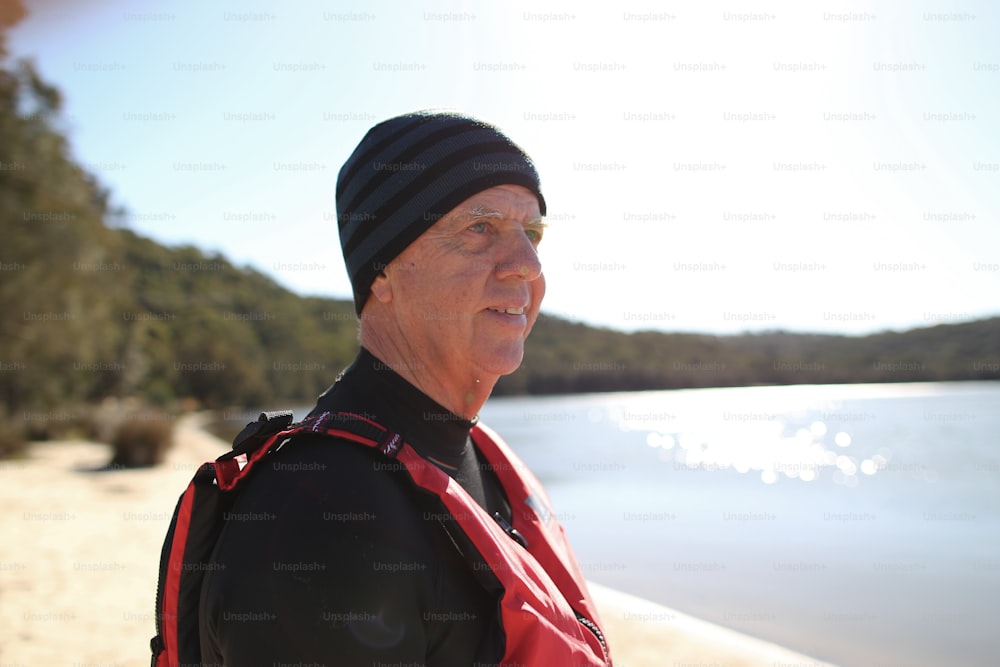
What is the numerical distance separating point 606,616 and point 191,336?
48.6 m

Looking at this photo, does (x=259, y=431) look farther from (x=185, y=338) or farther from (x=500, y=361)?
(x=185, y=338)

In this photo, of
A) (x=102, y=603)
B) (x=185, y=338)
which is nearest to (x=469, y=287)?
(x=102, y=603)

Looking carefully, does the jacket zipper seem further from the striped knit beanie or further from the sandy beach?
the sandy beach

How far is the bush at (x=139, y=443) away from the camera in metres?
17.8

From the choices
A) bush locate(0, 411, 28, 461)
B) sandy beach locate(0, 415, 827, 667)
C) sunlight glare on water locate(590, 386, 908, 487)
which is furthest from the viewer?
sunlight glare on water locate(590, 386, 908, 487)

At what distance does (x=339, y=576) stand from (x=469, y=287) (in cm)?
72

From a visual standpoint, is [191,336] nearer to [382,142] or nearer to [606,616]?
[606,616]

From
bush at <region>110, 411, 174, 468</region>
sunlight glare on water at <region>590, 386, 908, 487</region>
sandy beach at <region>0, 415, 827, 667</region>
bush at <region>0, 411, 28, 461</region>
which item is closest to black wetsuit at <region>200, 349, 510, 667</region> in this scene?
sandy beach at <region>0, 415, 827, 667</region>

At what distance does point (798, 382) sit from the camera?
65688 mm

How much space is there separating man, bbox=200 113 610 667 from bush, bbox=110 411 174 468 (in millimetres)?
18737

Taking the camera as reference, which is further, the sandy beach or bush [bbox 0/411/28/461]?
bush [bbox 0/411/28/461]

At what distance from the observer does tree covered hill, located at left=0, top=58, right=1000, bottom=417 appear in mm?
18125

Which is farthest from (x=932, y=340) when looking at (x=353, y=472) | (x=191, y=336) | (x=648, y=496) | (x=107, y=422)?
(x=191, y=336)

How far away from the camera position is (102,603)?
22.0 ft
